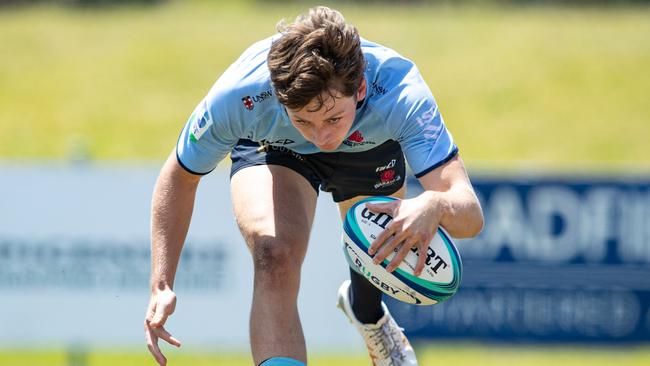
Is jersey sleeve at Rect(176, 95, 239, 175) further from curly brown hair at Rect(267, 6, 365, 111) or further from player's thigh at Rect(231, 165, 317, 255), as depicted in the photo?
curly brown hair at Rect(267, 6, 365, 111)

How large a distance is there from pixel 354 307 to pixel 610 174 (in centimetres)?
384

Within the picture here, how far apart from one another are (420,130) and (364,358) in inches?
213

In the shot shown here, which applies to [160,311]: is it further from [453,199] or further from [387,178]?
[387,178]

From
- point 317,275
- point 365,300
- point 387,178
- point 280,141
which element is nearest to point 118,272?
point 317,275

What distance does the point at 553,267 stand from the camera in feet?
27.8

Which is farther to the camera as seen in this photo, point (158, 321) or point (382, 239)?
point (158, 321)

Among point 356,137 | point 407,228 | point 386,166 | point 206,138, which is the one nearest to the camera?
point 407,228

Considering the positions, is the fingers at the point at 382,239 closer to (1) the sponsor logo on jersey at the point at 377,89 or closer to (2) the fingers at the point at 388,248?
(2) the fingers at the point at 388,248

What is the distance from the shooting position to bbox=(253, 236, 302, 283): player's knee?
4.29m

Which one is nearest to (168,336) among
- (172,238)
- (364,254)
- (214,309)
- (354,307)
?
(172,238)

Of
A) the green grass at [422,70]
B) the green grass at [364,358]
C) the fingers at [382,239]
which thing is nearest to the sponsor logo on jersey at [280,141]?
the fingers at [382,239]

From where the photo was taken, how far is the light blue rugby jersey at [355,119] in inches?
164

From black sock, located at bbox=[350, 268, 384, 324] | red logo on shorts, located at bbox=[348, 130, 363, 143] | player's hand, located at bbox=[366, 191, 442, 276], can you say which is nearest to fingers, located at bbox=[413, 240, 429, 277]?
player's hand, located at bbox=[366, 191, 442, 276]

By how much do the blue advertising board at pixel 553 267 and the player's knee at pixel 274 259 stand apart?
13.6 feet
